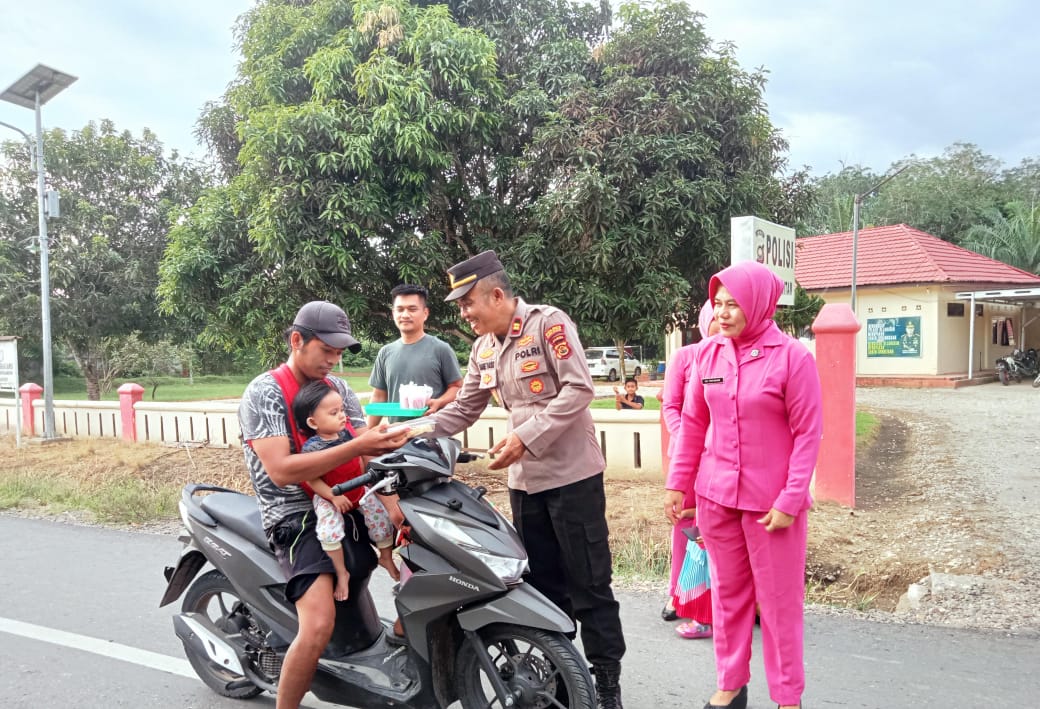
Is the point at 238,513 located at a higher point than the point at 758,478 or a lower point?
lower

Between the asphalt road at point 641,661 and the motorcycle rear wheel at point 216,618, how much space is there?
5cm

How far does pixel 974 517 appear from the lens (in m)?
6.19

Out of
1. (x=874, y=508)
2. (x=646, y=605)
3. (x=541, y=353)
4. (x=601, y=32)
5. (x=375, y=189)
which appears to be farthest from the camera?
(x=601, y=32)

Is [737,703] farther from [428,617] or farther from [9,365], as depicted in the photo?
[9,365]

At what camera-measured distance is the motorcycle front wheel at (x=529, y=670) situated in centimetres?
241

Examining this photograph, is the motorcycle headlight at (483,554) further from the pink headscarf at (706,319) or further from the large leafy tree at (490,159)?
the large leafy tree at (490,159)

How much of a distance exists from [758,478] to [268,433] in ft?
5.79

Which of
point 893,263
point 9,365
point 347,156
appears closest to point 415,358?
point 347,156

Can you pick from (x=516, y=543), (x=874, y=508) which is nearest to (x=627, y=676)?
(x=516, y=543)

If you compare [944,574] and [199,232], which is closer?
[944,574]

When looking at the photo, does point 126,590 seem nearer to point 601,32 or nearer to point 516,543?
point 516,543

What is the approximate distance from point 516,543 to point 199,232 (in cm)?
871

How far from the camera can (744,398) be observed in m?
2.67

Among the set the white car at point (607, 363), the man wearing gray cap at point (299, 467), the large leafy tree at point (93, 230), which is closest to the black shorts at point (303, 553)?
the man wearing gray cap at point (299, 467)
